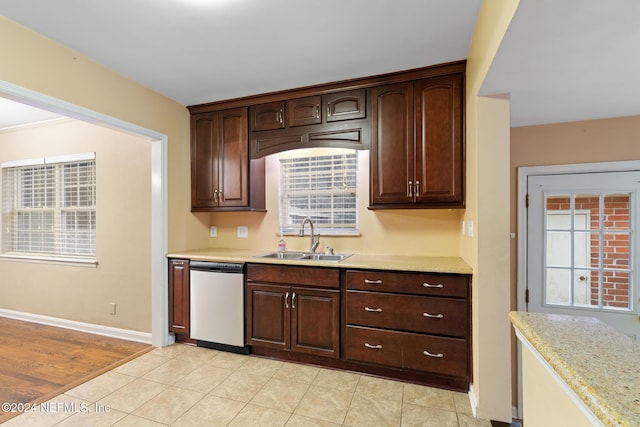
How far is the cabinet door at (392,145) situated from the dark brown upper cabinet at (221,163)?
4.36 ft

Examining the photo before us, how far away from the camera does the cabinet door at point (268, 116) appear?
2.90m

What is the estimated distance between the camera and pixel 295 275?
2.53 m

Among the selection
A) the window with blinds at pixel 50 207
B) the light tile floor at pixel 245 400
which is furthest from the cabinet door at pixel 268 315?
the window with blinds at pixel 50 207

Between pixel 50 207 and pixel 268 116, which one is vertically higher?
pixel 268 116

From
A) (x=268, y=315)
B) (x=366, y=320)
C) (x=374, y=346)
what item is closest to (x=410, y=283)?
(x=366, y=320)

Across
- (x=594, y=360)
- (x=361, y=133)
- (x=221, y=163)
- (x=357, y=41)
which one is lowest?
(x=594, y=360)

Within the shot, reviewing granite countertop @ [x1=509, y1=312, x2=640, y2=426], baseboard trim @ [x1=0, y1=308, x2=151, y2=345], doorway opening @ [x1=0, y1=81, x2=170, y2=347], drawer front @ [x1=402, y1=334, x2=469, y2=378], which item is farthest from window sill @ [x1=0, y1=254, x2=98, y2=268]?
granite countertop @ [x1=509, y1=312, x2=640, y2=426]

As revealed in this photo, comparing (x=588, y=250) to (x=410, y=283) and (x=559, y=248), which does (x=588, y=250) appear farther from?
(x=410, y=283)

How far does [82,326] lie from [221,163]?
100 inches

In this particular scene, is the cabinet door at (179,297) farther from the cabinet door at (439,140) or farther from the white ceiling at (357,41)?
the cabinet door at (439,140)

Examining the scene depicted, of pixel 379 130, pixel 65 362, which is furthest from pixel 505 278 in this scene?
pixel 65 362

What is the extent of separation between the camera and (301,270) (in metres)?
2.51

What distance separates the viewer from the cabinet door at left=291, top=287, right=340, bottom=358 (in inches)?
95.0

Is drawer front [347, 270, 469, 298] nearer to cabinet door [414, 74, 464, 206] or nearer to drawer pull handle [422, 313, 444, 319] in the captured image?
drawer pull handle [422, 313, 444, 319]
